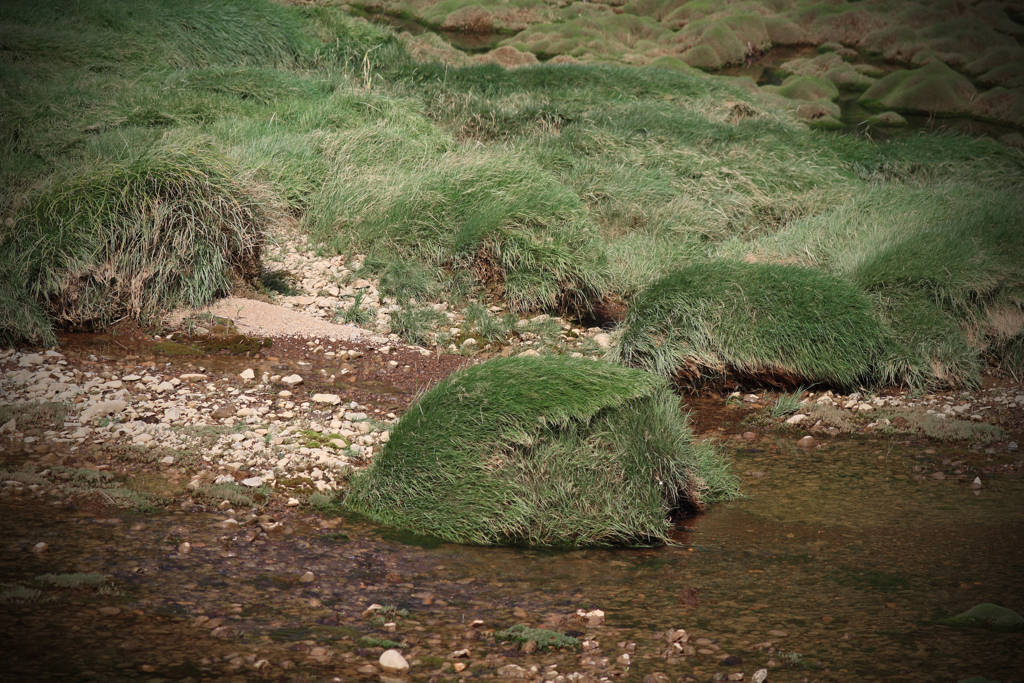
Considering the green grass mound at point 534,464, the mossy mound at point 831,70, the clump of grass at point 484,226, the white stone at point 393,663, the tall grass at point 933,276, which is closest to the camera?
the white stone at point 393,663

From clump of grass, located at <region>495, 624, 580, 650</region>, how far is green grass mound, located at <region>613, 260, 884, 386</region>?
314 centimetres

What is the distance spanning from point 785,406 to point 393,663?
12.2 feet

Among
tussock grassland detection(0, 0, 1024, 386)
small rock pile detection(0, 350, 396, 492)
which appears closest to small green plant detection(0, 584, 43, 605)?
small rock pile detection(0, 350, 396, 492)

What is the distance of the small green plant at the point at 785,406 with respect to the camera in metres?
5.48

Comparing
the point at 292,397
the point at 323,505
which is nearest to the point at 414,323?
the point at 292,397

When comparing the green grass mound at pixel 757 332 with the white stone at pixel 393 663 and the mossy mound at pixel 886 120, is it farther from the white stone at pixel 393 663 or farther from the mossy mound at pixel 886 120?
the mossy mound at pixel 886 120

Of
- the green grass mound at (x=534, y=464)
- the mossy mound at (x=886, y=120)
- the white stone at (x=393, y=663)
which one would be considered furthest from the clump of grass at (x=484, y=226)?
the mossy mound at (x=886, y=120)

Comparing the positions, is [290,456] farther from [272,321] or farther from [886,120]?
[886,120]

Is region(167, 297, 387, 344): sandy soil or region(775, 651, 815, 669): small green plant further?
region(167, 297, 387, 344): sandy soil

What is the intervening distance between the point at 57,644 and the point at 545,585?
5.57 ft

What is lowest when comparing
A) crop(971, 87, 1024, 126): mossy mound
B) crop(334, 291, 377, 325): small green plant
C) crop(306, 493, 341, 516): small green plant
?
crop(306, 493, 341, 516): small green plant

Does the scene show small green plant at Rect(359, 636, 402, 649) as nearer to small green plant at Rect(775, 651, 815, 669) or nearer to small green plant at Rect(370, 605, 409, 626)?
small green plant at Rect(370, 605, 409, 626)

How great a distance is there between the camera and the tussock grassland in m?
5.73

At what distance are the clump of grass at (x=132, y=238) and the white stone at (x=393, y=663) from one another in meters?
3.85
